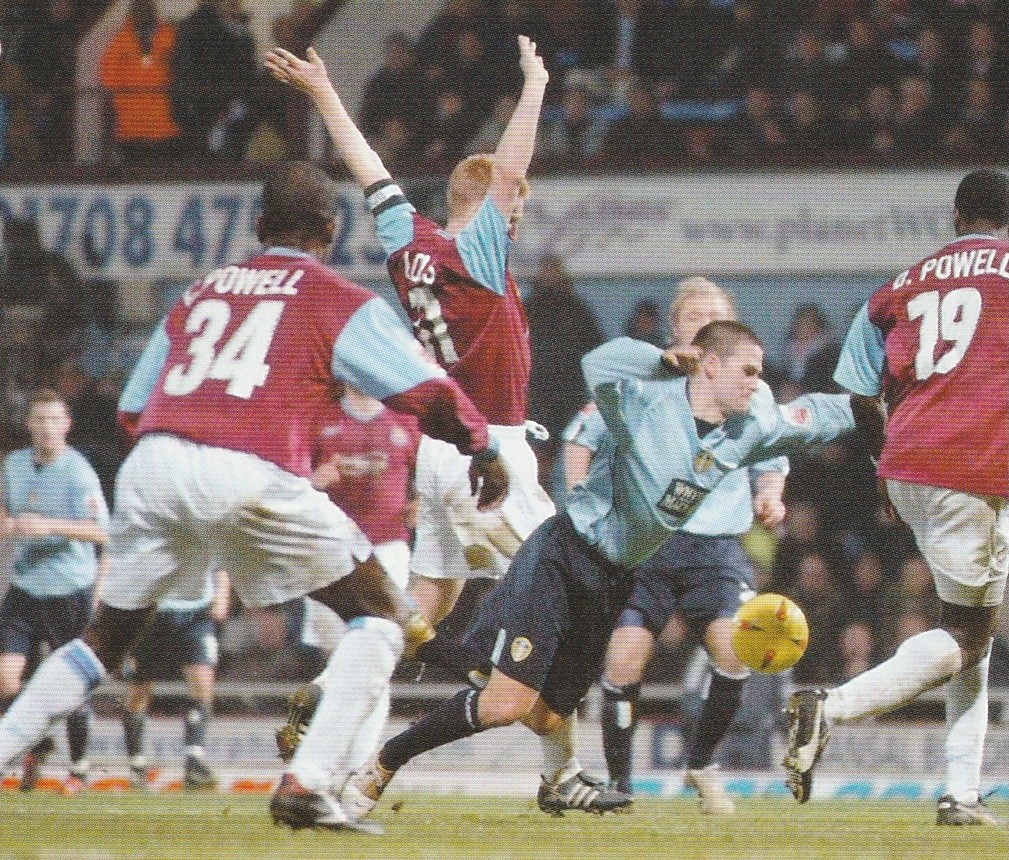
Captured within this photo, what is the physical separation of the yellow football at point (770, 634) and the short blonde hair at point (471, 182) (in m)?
1.60

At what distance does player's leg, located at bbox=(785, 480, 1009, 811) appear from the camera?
5781mm

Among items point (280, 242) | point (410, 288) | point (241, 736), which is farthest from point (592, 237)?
point (280, 242)

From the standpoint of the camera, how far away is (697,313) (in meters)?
7.28

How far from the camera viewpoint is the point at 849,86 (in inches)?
498

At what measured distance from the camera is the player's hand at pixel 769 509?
6.64 meters

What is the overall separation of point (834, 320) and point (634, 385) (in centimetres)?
686

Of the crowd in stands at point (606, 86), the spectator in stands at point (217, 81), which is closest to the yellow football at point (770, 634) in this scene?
the crowd in stands at point (606, 86)

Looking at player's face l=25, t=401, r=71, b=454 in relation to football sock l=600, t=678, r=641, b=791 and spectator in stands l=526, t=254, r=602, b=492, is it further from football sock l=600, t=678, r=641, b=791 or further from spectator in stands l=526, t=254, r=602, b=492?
football sock l=600, t=678, r=641, b=791

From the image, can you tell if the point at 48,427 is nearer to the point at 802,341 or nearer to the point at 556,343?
the point at 556,343

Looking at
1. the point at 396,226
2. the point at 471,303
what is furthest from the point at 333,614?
the point at 396,226

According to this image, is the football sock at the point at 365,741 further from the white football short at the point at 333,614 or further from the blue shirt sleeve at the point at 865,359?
the white football short at the point at 333,614

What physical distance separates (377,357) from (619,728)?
9.06ft

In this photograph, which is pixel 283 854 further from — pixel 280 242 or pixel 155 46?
pixel 155 46

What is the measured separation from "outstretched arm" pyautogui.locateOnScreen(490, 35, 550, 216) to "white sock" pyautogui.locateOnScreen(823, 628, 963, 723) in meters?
1.82
